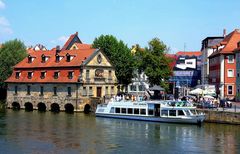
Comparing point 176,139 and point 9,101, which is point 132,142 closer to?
point 176,139

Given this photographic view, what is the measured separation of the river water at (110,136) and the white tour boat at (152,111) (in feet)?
4.21

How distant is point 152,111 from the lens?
59.3 meters

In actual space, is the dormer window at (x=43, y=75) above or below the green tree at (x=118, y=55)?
below

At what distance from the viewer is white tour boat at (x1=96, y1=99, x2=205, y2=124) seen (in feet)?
182

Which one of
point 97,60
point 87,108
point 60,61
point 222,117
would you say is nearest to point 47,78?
point 60,61

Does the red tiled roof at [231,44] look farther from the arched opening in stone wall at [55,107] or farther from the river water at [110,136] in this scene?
the arched opening in stone wall at [55,107]

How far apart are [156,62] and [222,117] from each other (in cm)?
2775

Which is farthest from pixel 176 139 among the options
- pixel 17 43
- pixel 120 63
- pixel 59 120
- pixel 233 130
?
pixel 17 43

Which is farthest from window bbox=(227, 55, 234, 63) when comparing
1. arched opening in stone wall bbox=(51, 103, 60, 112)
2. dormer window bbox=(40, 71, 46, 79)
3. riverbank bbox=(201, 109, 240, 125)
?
dormer window bbox=(40, 71, 46, 79)

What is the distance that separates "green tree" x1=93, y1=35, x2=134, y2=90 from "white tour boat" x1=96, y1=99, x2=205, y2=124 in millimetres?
19830

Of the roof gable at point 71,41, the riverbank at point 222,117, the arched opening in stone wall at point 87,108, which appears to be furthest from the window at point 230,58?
the roof gable at point 71,41

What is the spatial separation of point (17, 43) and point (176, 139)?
5451 centimetres

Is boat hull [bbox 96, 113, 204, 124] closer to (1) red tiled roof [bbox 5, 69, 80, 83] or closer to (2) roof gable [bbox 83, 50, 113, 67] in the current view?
(1) red tiled roof [bbox 5, 69, 80, 83]

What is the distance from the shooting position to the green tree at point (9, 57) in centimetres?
8601
